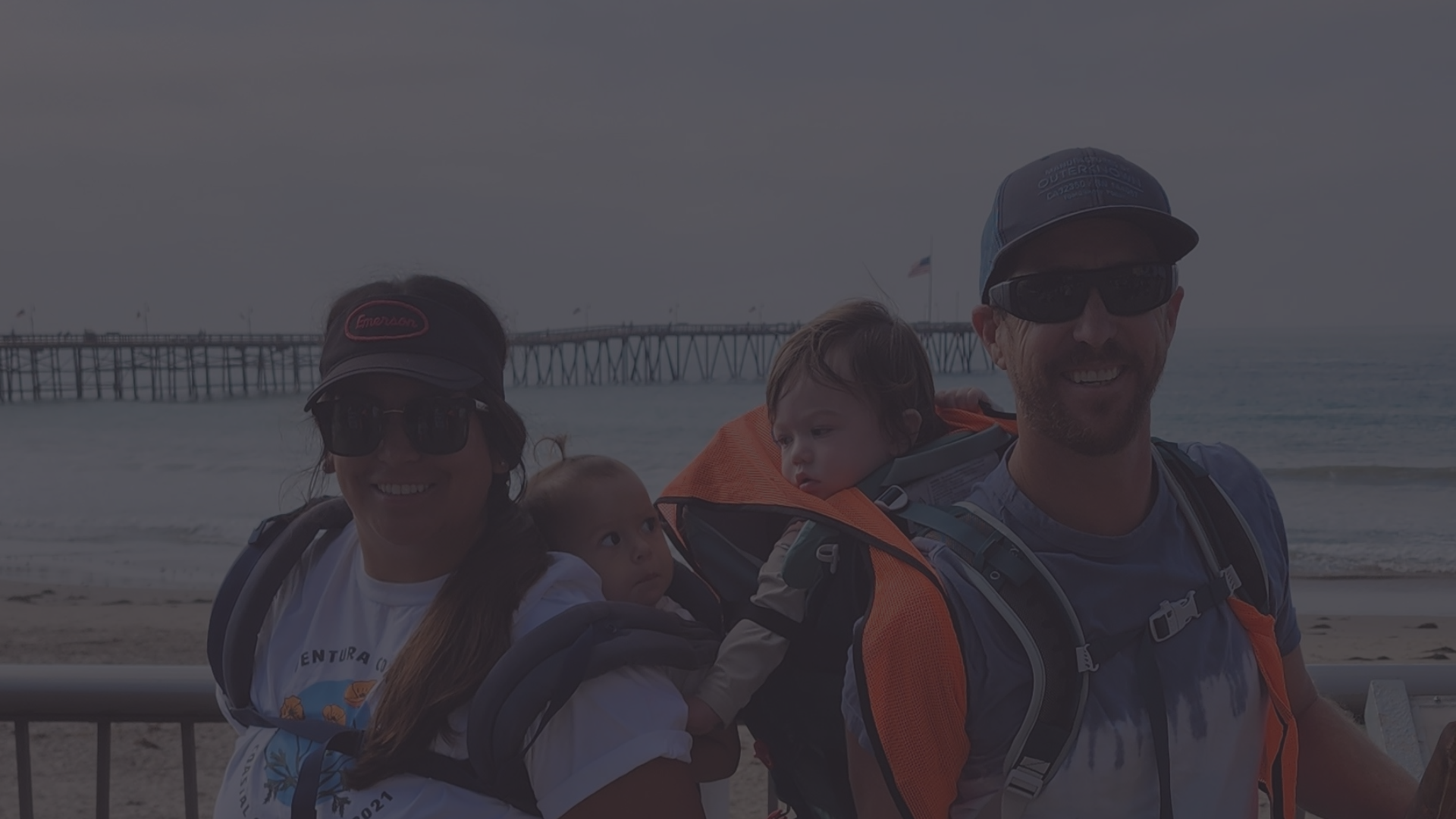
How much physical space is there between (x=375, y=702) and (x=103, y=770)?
4.05ft

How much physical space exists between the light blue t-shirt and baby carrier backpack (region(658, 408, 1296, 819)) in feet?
0.09

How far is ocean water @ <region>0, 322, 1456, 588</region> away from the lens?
16.0 m

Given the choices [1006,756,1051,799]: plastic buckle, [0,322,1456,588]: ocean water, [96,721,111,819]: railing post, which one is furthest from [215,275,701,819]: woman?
[96,721,111,819]: railing post

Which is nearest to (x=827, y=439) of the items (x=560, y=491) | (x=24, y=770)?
(x=560, y=491)

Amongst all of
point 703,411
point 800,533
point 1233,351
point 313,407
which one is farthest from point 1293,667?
point 1233,351

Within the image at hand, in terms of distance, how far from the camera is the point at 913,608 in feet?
6.23

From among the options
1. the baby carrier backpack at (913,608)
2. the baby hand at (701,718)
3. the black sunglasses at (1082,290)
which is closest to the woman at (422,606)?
the baby hand at (701,718)

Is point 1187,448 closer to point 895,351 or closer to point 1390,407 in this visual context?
point 895,351

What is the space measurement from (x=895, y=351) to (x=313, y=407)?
1224 mm

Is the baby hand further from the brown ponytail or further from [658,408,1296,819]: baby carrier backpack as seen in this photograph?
the brown ponytail

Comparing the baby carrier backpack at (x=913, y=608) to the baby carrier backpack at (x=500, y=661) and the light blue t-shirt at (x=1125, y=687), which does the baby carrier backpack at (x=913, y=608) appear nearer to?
the light blue t-shirt at (x=1125, y=687)

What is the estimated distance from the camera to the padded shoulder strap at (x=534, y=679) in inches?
78.7

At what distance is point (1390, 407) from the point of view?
34781mm

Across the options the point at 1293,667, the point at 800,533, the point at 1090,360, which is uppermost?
the point at 1090,360
